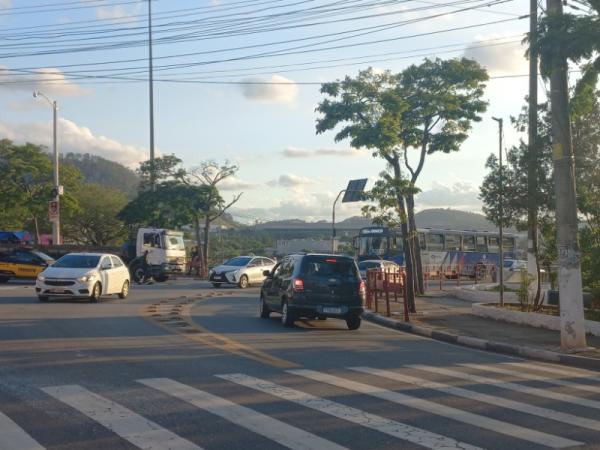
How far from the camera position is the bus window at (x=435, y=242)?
46969mm

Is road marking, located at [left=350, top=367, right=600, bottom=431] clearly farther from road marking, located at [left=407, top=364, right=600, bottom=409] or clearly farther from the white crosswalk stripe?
the white crosswalk stripe

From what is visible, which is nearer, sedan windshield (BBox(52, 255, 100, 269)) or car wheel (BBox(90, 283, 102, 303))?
car wheel (BBox(90, 283, 102, 303))

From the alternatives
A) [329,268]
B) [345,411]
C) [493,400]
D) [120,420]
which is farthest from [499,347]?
[120,420]

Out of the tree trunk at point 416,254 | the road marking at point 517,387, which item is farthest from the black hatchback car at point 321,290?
the tree trunk at point 416,254

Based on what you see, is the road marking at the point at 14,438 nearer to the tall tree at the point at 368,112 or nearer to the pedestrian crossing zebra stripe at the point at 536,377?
the pedestrian crossing zebra stripe at the point at 536,377

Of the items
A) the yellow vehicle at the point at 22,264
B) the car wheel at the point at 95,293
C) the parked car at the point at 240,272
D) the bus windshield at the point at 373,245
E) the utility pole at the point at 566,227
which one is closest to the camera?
the utility pole at the point at 566,227

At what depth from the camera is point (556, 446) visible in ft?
22.2

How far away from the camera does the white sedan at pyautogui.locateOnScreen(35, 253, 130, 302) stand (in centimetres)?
2156

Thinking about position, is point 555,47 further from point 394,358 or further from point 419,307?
point 419,307

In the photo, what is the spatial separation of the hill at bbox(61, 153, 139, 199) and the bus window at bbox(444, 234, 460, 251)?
94866 mm

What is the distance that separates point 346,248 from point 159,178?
49.1 feet

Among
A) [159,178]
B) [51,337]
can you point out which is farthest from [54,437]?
[159,178]

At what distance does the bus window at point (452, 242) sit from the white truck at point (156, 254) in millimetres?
17590

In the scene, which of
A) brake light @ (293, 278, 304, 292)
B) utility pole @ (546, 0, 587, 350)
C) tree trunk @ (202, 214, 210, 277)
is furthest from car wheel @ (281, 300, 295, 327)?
tree trunk @ (202, 214, 210, 277)
